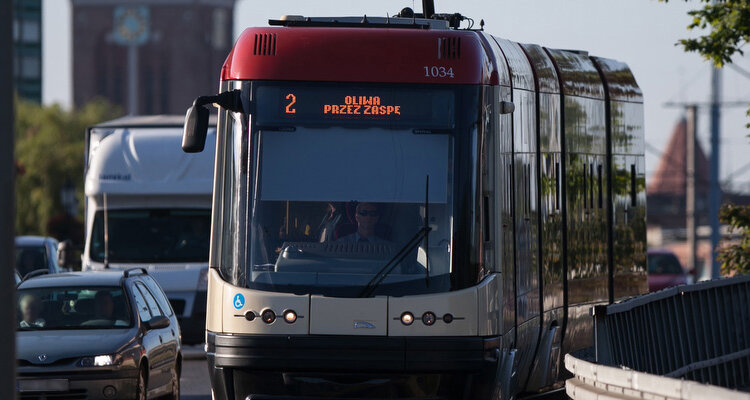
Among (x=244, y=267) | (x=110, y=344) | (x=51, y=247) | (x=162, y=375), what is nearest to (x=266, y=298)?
(x=244, y=267)

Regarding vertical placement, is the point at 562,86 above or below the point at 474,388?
above

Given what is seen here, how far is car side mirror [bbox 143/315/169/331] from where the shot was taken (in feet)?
50.5

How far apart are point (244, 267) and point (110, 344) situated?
10.7 feet

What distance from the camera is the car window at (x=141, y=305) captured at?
51.8 ft

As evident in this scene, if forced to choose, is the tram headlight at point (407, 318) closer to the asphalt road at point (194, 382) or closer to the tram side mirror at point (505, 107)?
the tram side mirror at point (505, 107)

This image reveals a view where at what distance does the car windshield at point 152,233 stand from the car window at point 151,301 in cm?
588

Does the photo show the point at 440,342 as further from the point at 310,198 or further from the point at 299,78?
the point at 299,78

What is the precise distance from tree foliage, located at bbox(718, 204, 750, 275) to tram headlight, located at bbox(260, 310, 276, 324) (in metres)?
8.46

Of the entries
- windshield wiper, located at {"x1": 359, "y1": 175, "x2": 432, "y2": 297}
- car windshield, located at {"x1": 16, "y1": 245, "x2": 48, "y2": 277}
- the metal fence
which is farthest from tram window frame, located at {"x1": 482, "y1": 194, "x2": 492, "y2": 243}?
car windshield, located at {"x1": 16, "y1": 245, "x2": 48, "y2": 277}

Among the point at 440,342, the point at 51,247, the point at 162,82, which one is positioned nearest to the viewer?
the point at 440,342

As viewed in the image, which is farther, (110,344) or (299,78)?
(110,344)

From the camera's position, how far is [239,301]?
11.9 metres

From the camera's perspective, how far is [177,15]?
149375 millimetres

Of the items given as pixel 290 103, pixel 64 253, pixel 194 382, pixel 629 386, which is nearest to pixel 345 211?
pixel 290 103
